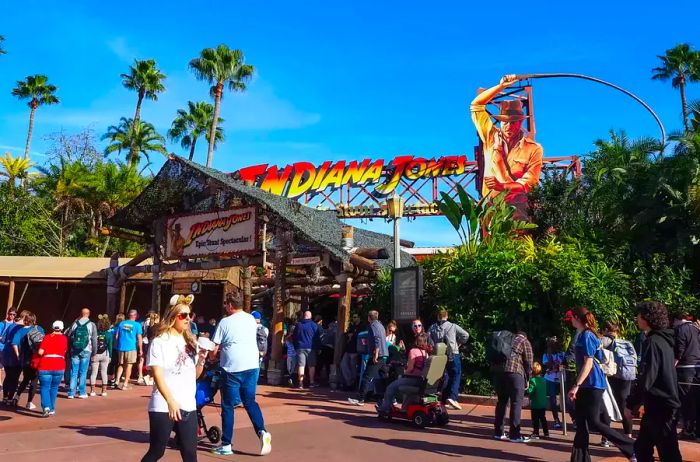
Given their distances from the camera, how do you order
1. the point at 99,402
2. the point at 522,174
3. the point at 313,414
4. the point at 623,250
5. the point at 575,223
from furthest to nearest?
the point at 522,174
the point at 575,223
the point at 623,250
the point at 99,402
the point at 313,414

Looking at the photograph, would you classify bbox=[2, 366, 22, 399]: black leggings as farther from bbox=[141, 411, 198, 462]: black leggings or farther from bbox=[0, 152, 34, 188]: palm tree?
bbox=[0, 152, 34, 188]: palm tree

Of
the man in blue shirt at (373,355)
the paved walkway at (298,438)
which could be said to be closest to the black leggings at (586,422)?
the paved walkway at (298,438)

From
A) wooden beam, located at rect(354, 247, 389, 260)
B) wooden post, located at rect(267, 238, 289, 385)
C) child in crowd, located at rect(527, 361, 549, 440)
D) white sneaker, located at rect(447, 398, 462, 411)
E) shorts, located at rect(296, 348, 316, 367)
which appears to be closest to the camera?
child in crowd, located at rect(527, 361, 549, 440)

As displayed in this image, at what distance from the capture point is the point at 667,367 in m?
5.67

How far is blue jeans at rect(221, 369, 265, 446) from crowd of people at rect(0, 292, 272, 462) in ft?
0.03

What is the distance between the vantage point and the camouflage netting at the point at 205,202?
1442cm

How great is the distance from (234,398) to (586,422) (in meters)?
3.62

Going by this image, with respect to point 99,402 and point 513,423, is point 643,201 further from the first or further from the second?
point 99,402

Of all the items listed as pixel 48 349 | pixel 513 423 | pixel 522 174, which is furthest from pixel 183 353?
Result: pixel 522 174

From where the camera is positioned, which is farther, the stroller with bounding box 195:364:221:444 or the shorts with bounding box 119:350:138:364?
the shorts with bounding box 119:350:138:364

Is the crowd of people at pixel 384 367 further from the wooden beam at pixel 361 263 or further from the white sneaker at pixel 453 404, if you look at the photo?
the wooden beam at pixel 361 263

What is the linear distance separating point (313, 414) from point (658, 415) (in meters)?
5.92

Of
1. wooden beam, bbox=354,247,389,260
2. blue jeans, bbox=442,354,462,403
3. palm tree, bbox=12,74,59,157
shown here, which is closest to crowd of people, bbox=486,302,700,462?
blue jeans, bbox=442,354,462,403

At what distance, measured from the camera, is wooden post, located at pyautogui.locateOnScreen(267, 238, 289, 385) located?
48.6 feet
